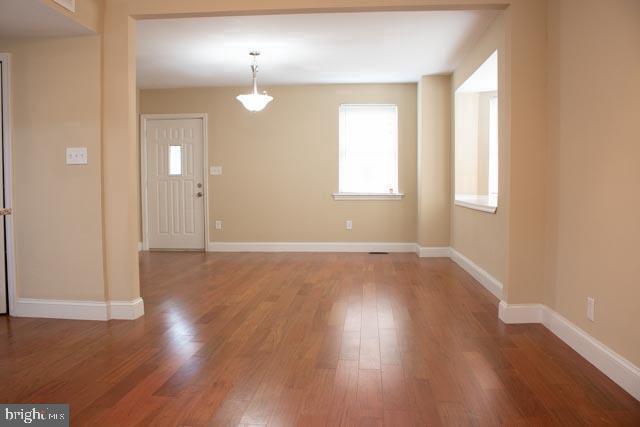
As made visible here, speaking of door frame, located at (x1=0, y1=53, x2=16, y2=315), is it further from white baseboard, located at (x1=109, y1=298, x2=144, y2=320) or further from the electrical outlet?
the electrical outlet

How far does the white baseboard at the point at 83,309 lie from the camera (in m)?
3.73

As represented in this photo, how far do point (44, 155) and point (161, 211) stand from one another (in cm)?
376

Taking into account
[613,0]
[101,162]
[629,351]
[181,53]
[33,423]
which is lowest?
[33,423]

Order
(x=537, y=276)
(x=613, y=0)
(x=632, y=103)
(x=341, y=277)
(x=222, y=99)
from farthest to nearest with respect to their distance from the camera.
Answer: (x=222, y=99) < (x=341, y=277) < (x=537, y=276) < (x=613, y=0) < (x=632, y=103)

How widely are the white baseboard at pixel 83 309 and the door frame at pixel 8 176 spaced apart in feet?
0.61

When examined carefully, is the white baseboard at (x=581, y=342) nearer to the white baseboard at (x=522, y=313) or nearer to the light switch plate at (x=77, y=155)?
the white baseboard at (x=522, y=313)

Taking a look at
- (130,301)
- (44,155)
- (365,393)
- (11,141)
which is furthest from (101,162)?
(365,393)

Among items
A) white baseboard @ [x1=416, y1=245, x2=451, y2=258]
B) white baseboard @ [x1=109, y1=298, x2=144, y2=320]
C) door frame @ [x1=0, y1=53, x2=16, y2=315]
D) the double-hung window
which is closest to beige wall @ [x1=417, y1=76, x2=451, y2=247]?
white baseboard @ [x1=416, y1=245, x2=451, y2=258]

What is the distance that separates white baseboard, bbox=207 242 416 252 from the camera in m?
7.17

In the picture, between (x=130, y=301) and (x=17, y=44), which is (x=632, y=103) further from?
(x=17, y=44)

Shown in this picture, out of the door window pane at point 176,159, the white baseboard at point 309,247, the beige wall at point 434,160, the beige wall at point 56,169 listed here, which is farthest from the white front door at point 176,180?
the beige wall at point 56,169

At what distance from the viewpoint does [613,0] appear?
8.28ft

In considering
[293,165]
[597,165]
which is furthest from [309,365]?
[293,165]

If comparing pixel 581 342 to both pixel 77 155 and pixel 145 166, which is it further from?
pixel 145 166
